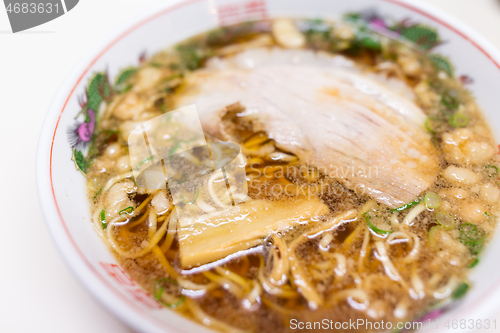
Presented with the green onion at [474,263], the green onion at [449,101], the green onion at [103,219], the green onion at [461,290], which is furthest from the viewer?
the green onion at [449,101]

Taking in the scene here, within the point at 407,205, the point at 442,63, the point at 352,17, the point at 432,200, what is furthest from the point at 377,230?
the point at 352,17

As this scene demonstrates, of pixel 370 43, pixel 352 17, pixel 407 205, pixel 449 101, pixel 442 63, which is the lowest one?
pixel 407 205

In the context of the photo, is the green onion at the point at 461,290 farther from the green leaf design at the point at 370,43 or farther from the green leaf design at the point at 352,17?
the green leaf design at the point at 352,17

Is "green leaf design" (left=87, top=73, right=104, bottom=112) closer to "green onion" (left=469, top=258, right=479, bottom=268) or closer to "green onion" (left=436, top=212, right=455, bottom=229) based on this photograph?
"green onion" (left=436, top=212, right=455, bottom=229)

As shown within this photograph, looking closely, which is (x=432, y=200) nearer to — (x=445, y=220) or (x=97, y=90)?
(x=445, y=220)

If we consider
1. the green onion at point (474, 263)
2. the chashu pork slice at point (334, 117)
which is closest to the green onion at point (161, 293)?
the chashu pork slice at point (334, 117)

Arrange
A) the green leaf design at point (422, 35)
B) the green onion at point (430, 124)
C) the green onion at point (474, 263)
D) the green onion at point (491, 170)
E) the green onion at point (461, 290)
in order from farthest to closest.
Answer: the green leaf design at point (422, 35), the green onion at point (430, 124), the green onion at point (491, 170), the green onion at point (474, 263), the green onion at point (461, 290)
